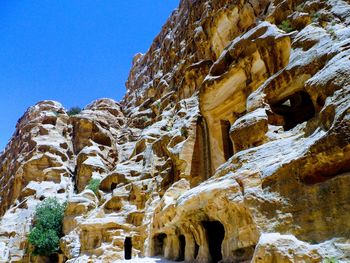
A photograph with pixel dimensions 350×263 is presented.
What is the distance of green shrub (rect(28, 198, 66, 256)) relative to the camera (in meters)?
28.3

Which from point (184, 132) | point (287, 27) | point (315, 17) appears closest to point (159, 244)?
point (184, 132)

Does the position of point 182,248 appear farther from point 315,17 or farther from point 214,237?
point 315,17

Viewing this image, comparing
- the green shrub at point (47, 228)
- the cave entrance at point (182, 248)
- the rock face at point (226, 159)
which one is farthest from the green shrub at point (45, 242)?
the cave entrance at point (182, 248)

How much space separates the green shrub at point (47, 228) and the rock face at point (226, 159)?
1227 millimetres

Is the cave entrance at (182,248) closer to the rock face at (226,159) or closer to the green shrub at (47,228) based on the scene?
the rock face at (226,159)

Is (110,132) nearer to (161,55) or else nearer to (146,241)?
(161,55)

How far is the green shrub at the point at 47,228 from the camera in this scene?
2827cm

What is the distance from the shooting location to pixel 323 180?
7102mm

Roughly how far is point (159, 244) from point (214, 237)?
593 cm

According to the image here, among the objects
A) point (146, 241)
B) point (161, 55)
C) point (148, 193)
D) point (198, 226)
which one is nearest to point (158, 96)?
point (161, 55)

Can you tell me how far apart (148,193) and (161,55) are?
96.0 feet

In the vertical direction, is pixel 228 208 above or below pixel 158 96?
below

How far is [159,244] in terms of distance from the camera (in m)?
18.5

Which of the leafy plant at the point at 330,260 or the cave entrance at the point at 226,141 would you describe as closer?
the leafy plant at the point at 330,260
